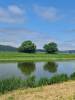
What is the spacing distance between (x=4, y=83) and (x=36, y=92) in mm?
2436

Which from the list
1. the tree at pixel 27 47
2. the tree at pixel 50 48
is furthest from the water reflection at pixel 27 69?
the tree at pixel 50 48

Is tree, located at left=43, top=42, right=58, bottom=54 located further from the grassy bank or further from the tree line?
the grassy bank

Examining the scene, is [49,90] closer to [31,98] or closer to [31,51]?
[31,98]

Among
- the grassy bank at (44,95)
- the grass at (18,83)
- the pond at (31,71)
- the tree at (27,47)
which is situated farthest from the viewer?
the tree at (27,47)

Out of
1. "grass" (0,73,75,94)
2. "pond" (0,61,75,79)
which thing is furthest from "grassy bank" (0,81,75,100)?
"pond" (0,61,75,79)

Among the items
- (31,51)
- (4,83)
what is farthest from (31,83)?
(31,51)

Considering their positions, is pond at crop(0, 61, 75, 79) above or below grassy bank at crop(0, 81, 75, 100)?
below

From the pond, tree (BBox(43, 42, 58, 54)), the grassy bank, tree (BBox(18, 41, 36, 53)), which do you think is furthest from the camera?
tree (BBox(43, 42, 58, 54))

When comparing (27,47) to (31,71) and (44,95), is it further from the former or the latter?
(44,95)

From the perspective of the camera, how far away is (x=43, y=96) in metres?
14.2

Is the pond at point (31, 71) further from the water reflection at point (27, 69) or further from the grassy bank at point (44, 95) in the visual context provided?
the grassy bank at point (44, 95)

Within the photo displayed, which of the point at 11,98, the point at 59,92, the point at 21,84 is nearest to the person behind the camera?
the point at 11,98

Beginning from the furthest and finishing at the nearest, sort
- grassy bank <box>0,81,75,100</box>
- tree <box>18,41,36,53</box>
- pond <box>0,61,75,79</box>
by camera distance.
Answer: tree <box>18,41,36,53</box>, pond <box>0,61,75,79</box>, grassy bank <box>0,81,75,100</box>

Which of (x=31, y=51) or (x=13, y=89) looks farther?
(x=31, y=51)
